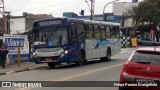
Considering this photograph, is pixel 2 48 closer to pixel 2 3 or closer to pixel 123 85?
pixel 123 85

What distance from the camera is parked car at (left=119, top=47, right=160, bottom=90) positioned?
10867 mm

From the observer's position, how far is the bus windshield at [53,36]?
73.2ft

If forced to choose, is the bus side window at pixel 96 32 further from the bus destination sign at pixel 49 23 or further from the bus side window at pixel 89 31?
the bus destination sign at pixel 49 23

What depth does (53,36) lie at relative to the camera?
22359 mm

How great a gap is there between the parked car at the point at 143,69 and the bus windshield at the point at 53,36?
1115cm

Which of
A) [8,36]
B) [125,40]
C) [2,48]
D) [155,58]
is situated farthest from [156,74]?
[125,40]

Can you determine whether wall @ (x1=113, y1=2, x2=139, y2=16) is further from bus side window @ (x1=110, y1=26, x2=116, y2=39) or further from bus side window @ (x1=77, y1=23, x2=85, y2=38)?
bus side window @ (x1=77, y1=23, x2=85, y2=38)

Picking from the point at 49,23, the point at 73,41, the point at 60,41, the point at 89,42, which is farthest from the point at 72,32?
the point at 89,42

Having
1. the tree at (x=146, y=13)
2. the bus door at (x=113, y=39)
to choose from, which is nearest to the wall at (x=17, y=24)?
the tree at (x=146, y=13)

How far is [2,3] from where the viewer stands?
55.8 metres

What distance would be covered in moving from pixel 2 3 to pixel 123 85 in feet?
153

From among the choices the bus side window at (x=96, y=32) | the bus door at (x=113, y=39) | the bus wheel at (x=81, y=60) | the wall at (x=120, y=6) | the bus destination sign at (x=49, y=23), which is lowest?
the bus wheel at (x=81, y=60)

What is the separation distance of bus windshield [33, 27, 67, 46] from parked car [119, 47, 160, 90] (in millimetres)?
11152

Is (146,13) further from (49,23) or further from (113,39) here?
(49,23)
